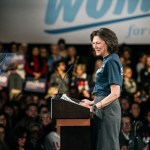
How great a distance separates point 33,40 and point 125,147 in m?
5.09

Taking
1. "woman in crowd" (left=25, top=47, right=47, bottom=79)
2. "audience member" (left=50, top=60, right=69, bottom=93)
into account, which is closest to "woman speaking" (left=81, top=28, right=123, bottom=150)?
"audience member" (left=50, top=60, right=69, bottom=93)

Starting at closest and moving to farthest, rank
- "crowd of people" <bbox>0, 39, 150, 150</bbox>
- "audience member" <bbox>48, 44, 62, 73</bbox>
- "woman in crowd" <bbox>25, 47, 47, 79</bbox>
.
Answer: "crowd of people" <bbox>0, 39, 150, 150</bbox>, "woman in crowd" <bbox>25, 47, 47, 79</bbox>, "audience member" <bbox>48, 44, 62, 73</bbox>

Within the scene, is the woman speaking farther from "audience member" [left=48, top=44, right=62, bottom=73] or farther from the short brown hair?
"audience member" [left=48, top=44, right=62, bottom=73]

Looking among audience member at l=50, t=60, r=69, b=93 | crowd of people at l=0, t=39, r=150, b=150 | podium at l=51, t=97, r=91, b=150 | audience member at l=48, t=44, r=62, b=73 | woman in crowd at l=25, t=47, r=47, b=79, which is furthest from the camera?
audience member at l=48, t=44, r=62, b=73

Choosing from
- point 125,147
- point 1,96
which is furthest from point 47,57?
point 125,147

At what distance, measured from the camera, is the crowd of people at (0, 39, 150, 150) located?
25.7 ft

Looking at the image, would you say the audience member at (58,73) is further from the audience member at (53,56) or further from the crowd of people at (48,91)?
the audience member at (53,56)

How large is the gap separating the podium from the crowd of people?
95.2 inches

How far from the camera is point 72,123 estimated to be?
489 centimetres

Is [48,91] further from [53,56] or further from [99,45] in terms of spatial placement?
[99,45]

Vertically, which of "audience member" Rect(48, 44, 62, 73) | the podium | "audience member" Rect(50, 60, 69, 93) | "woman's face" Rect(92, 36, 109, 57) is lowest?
the podium

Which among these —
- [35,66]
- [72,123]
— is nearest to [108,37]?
[72,123]

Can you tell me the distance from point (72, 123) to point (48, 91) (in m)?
5.55

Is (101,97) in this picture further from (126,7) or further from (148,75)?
(126,7)
